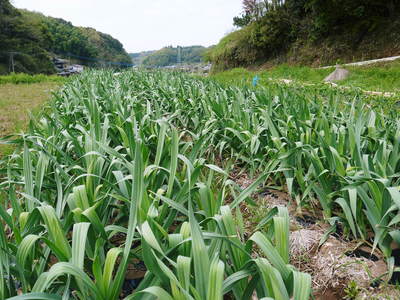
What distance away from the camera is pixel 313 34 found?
13055mm

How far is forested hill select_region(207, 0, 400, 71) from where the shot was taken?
10789mm

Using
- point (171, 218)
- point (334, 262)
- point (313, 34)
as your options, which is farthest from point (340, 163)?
point (313, 34)

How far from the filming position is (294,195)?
1.69 metres

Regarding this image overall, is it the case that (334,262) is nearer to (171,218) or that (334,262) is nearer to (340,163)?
(340,163)

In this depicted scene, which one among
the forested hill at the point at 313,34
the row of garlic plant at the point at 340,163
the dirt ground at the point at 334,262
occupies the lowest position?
the dirt ground at the point at 334,262

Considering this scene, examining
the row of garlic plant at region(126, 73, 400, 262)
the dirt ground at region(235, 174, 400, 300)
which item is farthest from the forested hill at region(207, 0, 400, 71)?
the dirt ground at region(235, 174, 400, 300)

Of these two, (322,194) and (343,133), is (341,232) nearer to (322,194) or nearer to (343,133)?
(322,194)

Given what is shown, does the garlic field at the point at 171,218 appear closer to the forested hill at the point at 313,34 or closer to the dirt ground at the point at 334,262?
the dirt ground at the point at 334,262

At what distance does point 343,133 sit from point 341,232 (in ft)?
1.90

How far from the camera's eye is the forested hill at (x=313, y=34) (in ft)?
35.4

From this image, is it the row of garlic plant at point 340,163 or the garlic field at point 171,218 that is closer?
the garlic field at point 171,218

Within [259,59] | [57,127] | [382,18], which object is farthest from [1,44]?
[57,127]

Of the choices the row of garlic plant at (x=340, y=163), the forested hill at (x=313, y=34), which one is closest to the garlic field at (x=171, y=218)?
the row of garlic plant at (x=340, y=163)

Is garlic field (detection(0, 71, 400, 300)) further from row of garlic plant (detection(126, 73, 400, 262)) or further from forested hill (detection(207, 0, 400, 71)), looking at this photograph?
forested hill (detection(207, 0, 400, 71))
